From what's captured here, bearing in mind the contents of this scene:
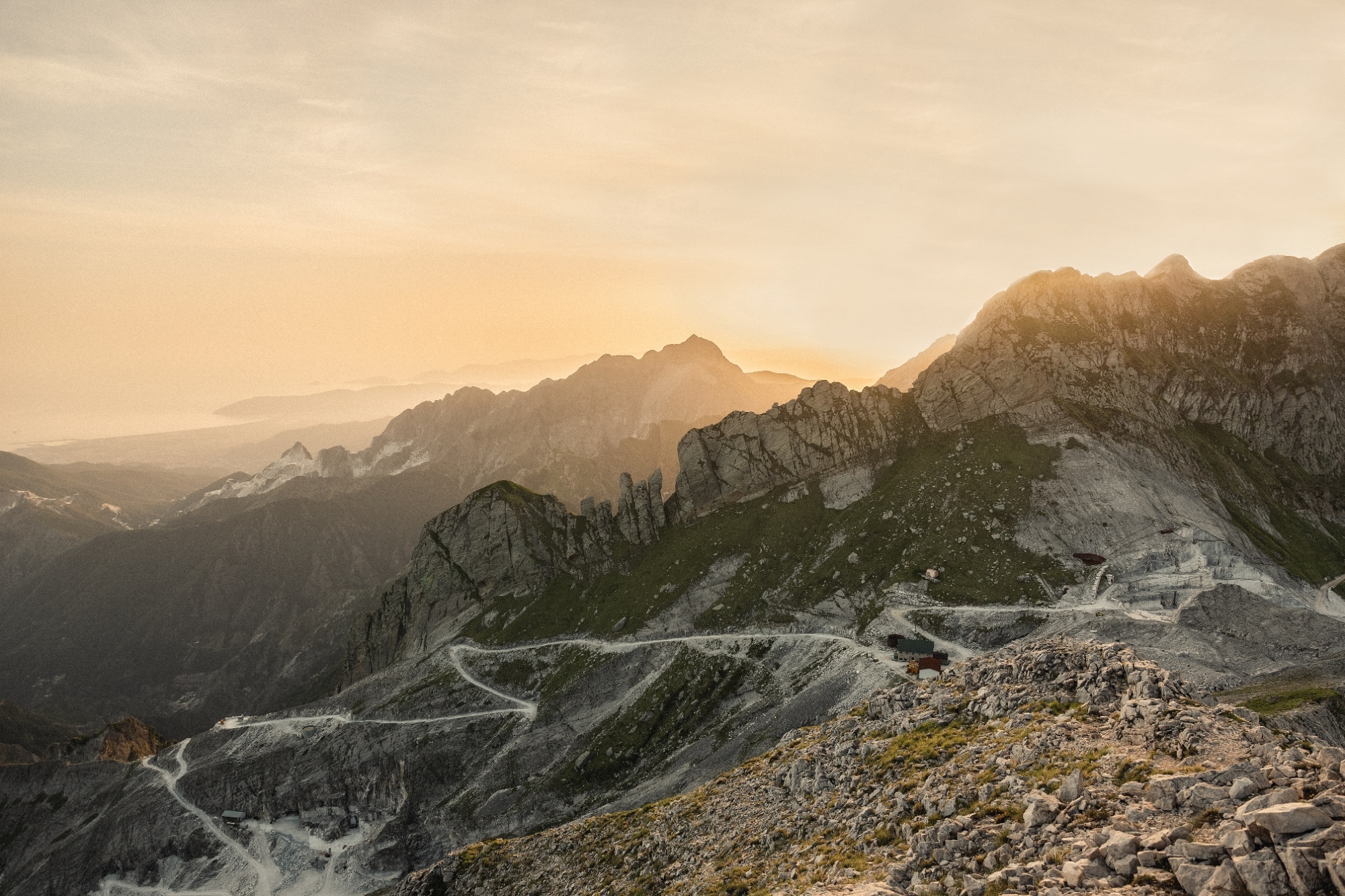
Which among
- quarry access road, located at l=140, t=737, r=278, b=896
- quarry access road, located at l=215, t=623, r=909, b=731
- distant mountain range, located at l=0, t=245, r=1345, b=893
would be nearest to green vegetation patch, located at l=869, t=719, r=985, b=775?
distant mountain range, located at l=0, t=245, r=1345, b=893

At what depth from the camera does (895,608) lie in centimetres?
13038

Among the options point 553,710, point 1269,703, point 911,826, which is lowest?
point 553,710

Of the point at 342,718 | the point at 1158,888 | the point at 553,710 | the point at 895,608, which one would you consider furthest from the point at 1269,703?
the point at 342,718

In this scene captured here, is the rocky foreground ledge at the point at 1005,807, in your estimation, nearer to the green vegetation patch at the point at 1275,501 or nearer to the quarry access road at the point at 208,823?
the quarry access road at the point at 208,823

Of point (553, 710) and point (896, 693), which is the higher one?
point (896, 693)

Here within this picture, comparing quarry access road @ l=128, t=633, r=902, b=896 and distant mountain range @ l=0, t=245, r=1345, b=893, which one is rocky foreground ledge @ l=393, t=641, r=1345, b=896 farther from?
quarry access road @ l=128, t=633, r=902, b=896

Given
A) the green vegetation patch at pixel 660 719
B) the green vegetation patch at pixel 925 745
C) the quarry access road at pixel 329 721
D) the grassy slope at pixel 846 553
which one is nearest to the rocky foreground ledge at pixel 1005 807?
the green vegetation patch at pixel 925 745

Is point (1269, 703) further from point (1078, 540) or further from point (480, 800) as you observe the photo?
point (480, 800)

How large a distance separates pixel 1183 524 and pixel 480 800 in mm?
140378

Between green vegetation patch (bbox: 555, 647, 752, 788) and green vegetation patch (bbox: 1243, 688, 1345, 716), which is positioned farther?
green vegetation patch (bbox: 555, 647, 752, 788)

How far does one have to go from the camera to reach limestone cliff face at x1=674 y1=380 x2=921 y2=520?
617 ft

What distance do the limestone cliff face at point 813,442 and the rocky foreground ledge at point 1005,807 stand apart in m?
131

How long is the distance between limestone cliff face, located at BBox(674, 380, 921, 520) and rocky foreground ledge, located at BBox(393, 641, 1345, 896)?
13108cm

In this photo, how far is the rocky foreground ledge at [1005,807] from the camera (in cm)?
2097
